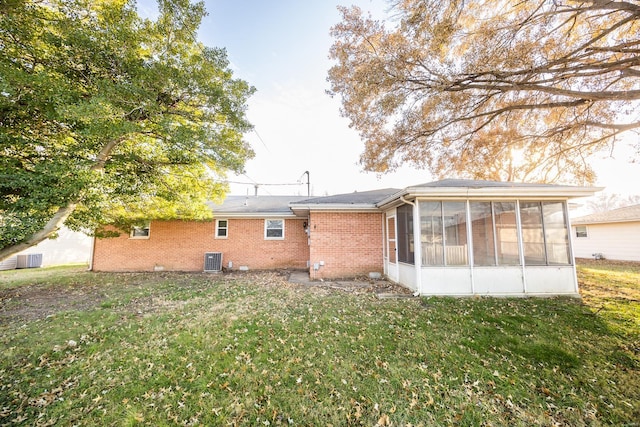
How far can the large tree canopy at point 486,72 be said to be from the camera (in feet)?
17.4

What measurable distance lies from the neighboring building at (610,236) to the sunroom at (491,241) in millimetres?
13597

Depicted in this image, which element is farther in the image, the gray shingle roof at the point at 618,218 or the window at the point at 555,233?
the gray shingle roof at the point at 618,218

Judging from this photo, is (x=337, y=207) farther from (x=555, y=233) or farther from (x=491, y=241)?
(x=555, y=233)

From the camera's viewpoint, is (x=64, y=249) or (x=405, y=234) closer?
(x=405, y=234)

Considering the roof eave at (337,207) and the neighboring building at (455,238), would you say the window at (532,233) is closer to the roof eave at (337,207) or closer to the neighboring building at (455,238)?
the neighboring building at (455,238)

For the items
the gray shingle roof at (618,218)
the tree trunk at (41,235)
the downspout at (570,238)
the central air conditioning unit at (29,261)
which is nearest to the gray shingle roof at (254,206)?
the tree trunk at (41,235)

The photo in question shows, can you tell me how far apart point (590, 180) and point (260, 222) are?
14288 mm

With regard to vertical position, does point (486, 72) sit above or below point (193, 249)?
above

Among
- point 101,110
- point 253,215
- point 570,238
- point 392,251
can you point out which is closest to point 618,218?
point 570,238

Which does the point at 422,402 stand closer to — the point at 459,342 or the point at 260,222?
the point at 459,342

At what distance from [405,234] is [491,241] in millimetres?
2361

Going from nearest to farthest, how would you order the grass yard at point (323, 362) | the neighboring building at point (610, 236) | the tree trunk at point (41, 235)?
1. the grass yard at point (323, 362)
2. the tree trunk at point (41, 235)
3. the neighboring building at point (610, 236)

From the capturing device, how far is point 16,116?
6145 mm

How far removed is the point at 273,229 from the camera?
12797 mm
